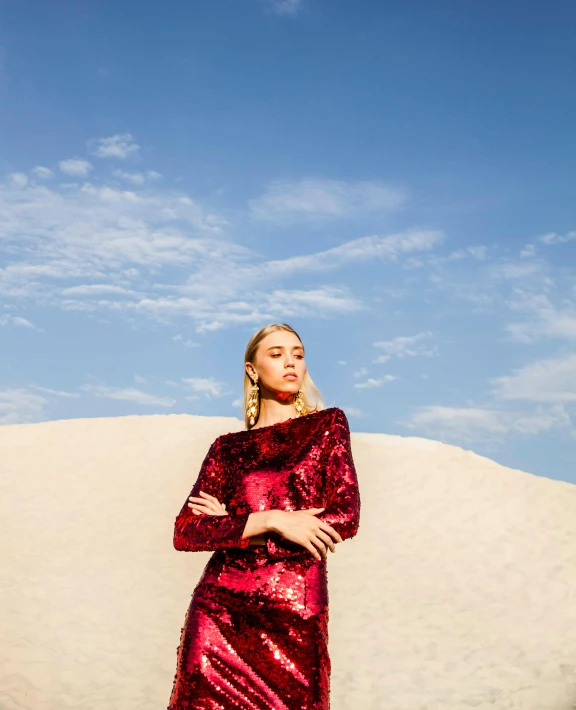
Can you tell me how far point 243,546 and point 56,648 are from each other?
12806 millimetres

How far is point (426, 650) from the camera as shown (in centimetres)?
1538

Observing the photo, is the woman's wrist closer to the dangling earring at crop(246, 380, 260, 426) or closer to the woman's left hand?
the woman's left hand

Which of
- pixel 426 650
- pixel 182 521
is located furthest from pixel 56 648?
pixel 182 521

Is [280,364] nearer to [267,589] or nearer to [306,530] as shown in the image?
[306,530]

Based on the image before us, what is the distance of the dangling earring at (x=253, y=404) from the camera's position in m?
3.57

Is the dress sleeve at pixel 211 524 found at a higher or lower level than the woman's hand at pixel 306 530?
higher

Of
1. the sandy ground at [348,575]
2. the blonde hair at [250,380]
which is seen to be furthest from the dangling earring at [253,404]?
the sandy ground at [348,575]

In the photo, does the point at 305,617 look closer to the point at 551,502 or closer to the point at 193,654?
the point at 193,654

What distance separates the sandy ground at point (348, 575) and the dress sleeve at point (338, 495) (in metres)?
10.6

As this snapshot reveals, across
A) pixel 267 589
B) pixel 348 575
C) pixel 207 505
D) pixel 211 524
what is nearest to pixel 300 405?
pixel 207 505

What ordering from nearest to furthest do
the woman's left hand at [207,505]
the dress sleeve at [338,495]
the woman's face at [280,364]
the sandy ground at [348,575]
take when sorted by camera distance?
the dress sleeve at [338,495] → the woman's left hand at [207,505] → the woman's face at [280,364] → the sandy ground at [348,575]

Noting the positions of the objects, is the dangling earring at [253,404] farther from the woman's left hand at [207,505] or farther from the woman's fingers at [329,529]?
the woman's fingers at [329,529]

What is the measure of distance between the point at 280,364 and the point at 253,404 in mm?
229

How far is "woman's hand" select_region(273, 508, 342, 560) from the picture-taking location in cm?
284
